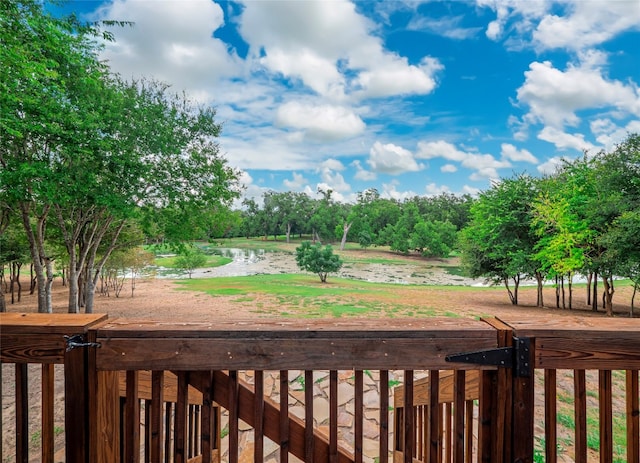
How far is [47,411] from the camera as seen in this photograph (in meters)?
0.92

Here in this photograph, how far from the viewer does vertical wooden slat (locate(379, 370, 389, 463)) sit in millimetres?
928

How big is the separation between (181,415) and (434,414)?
731 mm

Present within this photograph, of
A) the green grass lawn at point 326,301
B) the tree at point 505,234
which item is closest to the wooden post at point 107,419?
the green grass lawn at point 326,301

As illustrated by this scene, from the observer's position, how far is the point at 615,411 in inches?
142

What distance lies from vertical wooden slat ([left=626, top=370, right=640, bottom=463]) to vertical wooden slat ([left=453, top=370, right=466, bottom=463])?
0.47 metres

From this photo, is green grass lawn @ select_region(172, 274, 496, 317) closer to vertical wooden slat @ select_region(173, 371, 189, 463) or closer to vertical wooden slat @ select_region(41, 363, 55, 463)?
vertical wooden slat @ select_region(173, 371, 189, 463)

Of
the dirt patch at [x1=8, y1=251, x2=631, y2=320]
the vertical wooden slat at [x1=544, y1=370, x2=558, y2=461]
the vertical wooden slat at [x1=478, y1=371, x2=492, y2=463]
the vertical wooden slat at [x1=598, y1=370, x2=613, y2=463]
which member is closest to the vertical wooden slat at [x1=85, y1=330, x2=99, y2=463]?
the vertical wooden slat at [x1=478, y1=371, x2=492, y2=463]

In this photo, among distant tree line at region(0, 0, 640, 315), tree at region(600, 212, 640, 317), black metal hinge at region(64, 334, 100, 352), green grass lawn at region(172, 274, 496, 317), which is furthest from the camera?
green grass lawn at region(172, 274, 496, 317)

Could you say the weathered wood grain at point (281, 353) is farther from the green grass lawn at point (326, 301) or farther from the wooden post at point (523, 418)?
the green grass lawn at point (326, 301)

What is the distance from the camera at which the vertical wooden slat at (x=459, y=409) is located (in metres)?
0.97

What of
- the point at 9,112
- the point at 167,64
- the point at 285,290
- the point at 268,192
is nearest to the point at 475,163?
the point at 268,192

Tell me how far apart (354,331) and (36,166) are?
714 cm

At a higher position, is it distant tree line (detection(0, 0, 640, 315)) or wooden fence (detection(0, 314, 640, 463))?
distant tree line (detection(0, 0, 640, 315))

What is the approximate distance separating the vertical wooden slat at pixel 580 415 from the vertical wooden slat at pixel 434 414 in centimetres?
37
